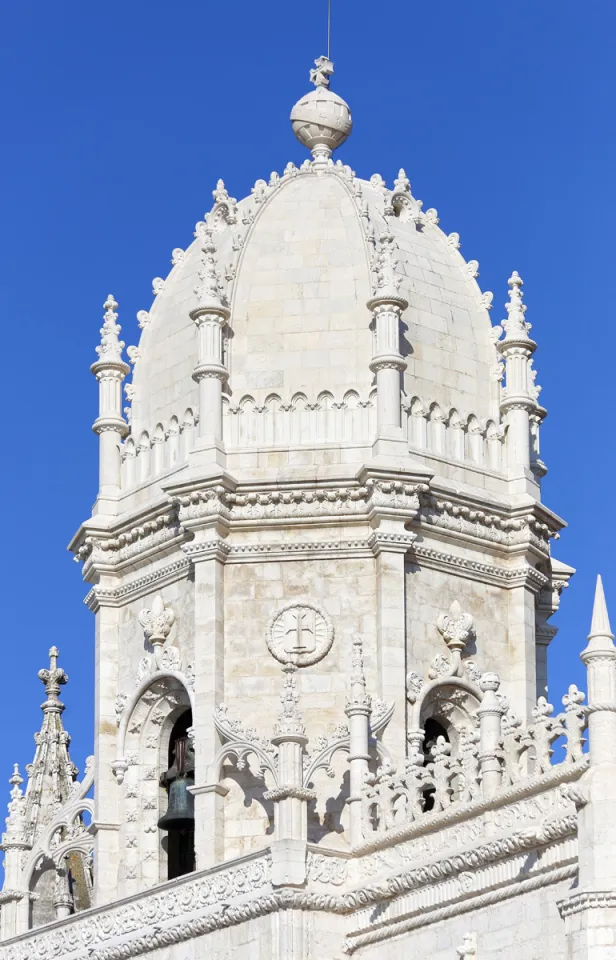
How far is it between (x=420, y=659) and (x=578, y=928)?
903cm

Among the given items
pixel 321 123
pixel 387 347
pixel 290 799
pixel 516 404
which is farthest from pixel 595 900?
pixel 321 123

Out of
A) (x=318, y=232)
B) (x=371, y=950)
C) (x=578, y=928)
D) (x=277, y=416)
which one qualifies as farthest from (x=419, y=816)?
(x=318, y=232)

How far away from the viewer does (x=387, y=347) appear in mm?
47188

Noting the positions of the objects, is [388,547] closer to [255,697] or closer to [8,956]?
[255,697]

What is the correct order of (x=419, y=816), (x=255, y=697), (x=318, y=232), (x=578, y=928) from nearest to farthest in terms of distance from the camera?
1. (x=578, y=928)
2. (x=419, y=816)
3. (x=255, y=697)
4. (x=318, y=232)

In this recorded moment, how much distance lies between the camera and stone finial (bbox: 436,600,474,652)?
153 ft

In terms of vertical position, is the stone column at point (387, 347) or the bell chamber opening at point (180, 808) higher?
the stone column at point (387, 347)

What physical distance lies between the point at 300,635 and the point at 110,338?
21.8ft

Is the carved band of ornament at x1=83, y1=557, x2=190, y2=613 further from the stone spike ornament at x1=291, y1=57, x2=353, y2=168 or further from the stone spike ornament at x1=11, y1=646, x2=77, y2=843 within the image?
the stone spike ornament at x1=291, y1=57, x2=353, y2=168

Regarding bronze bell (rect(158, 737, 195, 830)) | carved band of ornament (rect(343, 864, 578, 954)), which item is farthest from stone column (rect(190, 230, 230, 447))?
carved band of ornament (rect(343, 864, 578, 954))

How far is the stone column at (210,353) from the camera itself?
4725 cm

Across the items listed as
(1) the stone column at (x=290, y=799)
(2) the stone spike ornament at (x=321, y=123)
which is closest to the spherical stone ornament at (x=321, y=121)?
(2) the stone spike ornament at (x=321, y=123)

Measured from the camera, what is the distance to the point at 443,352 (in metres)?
48.5

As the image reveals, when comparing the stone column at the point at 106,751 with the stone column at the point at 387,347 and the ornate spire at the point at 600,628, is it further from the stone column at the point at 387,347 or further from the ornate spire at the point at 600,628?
the ornate spire at the point at 600,628
